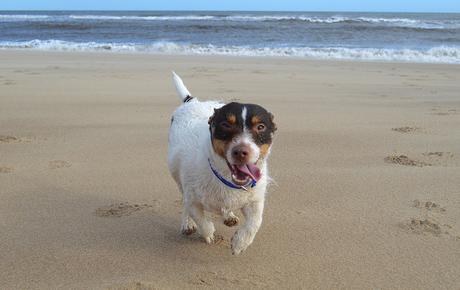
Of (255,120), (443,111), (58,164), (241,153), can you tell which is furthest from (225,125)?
(443,111)

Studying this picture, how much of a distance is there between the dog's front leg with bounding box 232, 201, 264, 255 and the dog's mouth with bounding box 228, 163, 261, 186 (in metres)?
0.24

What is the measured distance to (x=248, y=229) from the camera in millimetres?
2992

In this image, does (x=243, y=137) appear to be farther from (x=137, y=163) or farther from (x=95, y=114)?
(x=95, y=114)

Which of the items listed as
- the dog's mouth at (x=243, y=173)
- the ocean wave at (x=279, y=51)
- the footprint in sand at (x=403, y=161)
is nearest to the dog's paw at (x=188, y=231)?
the dog's mouth at (x=243, y=173)

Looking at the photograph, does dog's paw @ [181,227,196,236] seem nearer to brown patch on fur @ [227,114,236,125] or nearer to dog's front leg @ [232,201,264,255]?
dog's front leg @ [232,201,264,255]

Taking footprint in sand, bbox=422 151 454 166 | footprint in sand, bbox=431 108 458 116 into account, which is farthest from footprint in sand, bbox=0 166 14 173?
footprint in sand, bbox=431 108 458 116

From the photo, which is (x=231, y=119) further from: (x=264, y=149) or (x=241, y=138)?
(x=264, y=149)

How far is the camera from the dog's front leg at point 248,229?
2963mm

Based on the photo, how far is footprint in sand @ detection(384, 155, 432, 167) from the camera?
4.79m

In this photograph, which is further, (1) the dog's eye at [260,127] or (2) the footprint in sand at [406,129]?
(2) the footprint in sand at [406,129]

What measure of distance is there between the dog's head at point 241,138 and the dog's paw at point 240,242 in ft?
1.06

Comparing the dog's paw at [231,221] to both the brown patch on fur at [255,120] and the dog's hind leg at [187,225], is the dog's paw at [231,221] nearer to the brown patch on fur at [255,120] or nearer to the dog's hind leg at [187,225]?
the dog's hind leg at [187,225]

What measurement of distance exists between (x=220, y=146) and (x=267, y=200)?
123 cm

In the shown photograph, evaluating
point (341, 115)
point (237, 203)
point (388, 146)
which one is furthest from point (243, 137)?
point (341, 115)
